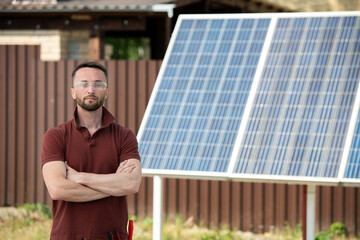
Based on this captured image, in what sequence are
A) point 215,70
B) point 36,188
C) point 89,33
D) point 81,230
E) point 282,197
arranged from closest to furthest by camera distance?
point 81,230
point 215,70
point 282,197
point 36,188
point 89,33

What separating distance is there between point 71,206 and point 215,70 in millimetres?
4245

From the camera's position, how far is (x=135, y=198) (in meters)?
12.0

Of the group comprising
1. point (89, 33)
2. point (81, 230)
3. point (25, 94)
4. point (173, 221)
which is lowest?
point (173, 221)

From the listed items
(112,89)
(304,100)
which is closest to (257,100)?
(304,100)

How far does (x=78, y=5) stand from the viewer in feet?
48.4

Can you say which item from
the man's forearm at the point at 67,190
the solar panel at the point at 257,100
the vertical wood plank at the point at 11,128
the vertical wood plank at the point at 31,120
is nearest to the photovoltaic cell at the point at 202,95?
the solar panel at the point at 257,100

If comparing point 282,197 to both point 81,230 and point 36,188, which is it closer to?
point 36,188

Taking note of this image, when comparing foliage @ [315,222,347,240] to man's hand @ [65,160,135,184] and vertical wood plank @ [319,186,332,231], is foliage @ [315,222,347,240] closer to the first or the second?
vertical wood plank @ [319,186,332,231]

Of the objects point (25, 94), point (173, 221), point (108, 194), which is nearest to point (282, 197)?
point (173, 221)

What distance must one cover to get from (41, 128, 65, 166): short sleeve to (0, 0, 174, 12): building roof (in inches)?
371

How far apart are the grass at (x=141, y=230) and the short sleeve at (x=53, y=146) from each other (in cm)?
565

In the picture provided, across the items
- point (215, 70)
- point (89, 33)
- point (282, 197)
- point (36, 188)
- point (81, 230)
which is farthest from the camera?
point (89, 33)

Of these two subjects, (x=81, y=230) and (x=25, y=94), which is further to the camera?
(x=25, y=94)

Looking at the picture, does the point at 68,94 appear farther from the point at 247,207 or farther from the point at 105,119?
the point at 105,119
